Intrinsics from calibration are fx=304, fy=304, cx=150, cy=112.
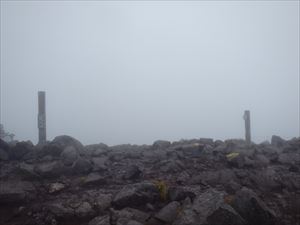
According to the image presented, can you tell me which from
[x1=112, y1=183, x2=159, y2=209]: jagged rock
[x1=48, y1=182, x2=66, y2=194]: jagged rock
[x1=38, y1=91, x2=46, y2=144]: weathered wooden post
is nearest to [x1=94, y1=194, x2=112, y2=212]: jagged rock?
[x1=112, y1=183, x2=159, y2=209]: jagged rock

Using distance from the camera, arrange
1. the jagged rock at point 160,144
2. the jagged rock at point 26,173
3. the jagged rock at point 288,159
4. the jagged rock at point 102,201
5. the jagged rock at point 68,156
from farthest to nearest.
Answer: the jagged rock at point 160,144
the jagged rock at point 288,159
the jagged rock at point 68,156
the jagged rock at point 26,173
the jagged rock at point 102,201

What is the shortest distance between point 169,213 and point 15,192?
278 centimetres

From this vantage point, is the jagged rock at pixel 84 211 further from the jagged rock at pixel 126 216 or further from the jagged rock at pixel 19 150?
the jagged rock at pixel 19 150

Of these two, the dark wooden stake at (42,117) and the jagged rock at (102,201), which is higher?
the dark wooden stake at (42,117)

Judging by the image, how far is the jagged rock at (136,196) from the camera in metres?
5.18

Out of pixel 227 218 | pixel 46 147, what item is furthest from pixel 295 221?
pixel 46 147

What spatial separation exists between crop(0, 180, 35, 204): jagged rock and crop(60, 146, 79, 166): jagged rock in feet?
4.50

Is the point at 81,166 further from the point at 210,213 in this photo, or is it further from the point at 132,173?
the point at 210,213

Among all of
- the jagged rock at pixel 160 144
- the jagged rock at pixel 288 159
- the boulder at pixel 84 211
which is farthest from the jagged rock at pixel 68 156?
the jagged rock at pixel 288 159

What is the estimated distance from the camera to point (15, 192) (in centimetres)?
541

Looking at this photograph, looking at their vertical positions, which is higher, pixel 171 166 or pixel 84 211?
pixel 171 166

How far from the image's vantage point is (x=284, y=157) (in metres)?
8.13

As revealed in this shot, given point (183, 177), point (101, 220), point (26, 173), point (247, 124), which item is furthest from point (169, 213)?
point (247, 124)

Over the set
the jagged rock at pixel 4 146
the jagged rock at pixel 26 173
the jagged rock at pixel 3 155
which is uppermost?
the jagged rock at pixel 4 146
